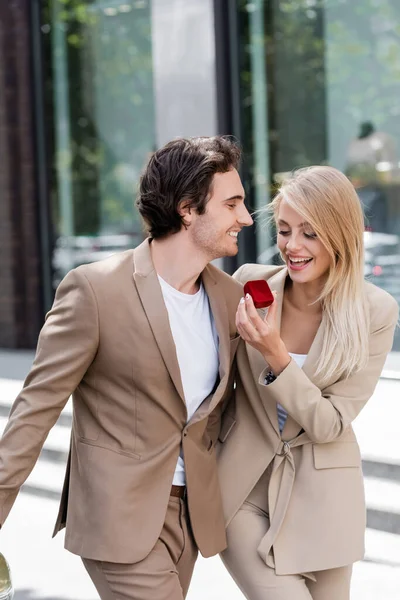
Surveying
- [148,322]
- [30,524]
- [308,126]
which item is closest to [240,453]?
[148,322]

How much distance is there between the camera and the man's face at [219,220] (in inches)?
113

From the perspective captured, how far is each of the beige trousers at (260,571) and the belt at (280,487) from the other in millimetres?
38

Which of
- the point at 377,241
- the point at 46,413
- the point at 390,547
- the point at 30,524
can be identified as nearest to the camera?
the point at 46,413

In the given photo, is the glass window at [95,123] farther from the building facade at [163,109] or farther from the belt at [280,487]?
the belt at [280,487]

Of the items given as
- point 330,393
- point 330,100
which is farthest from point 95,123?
point 330,393

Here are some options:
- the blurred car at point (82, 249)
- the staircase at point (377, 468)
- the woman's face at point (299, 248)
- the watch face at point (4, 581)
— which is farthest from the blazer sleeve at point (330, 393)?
the blurred car at point (82, 249)

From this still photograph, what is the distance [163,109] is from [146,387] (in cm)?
676

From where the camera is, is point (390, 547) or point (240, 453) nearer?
point (240, 453)

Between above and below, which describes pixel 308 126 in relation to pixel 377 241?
above

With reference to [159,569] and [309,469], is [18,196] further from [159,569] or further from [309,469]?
[159,569]

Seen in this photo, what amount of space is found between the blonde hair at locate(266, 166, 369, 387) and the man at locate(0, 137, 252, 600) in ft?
0.71

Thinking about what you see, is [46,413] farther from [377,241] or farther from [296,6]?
[296,6]

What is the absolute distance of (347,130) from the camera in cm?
825

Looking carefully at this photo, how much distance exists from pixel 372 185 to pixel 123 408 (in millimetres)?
5764
